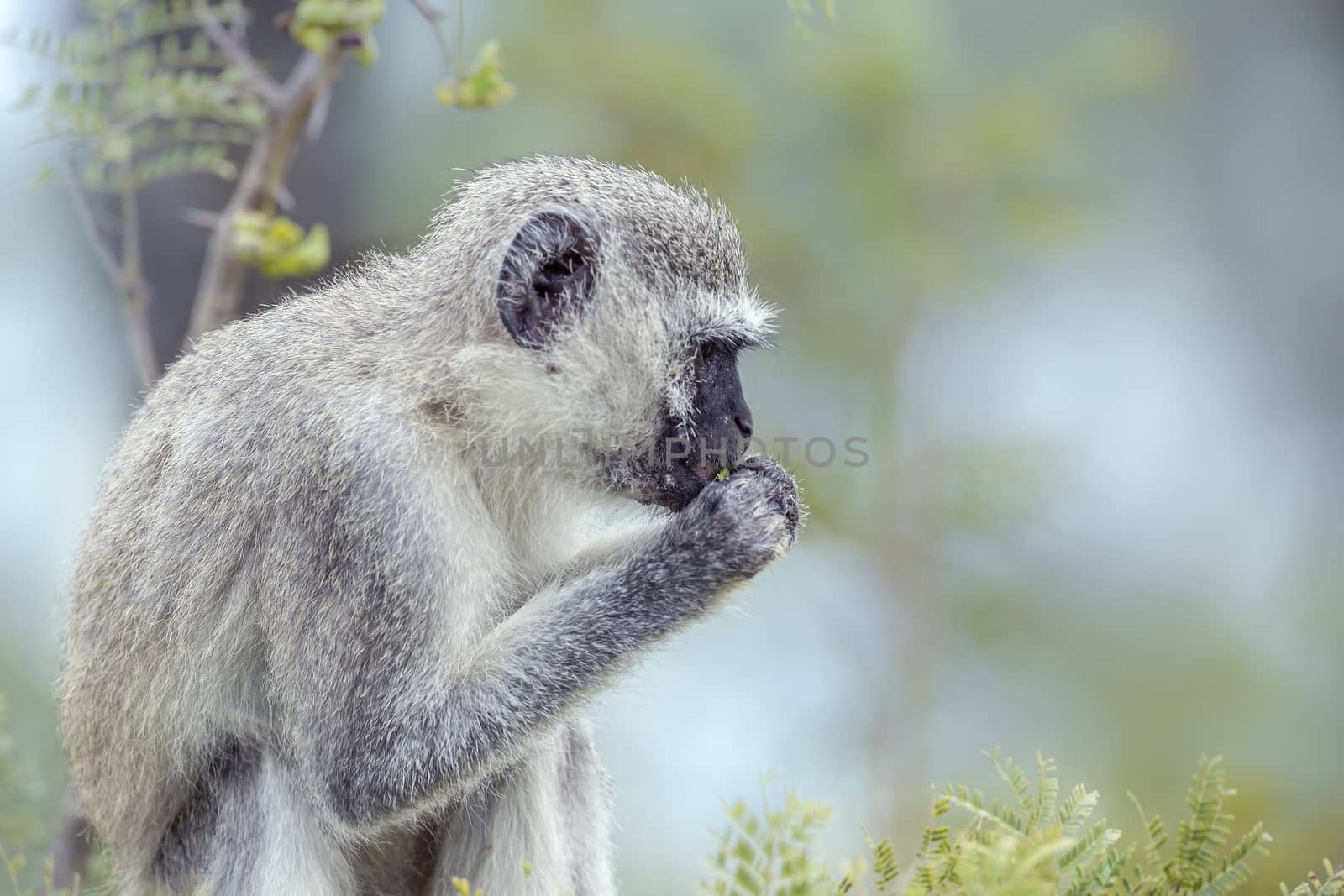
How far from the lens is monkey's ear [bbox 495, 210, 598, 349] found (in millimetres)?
2918

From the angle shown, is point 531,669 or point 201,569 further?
point 201,569

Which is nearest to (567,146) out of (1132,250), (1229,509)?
(1132,250)

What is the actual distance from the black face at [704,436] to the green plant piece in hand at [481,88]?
0.98 meters

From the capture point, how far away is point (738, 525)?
110 inches

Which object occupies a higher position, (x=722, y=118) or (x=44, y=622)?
(x=722, y=118)

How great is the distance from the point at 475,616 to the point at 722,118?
13.3ft

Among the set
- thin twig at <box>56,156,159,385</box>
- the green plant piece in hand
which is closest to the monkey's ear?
the green plant piece in hand

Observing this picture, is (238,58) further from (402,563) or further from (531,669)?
(531,669)

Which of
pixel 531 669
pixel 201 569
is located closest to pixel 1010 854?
pixel 531 669

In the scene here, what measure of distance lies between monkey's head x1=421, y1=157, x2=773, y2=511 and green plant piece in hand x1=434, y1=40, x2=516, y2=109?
383mm

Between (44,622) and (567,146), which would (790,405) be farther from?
(44,622)

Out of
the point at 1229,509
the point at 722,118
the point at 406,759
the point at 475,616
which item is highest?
the point at 722,118

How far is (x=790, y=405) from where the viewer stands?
6.35 m

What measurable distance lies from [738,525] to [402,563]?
79 cm
